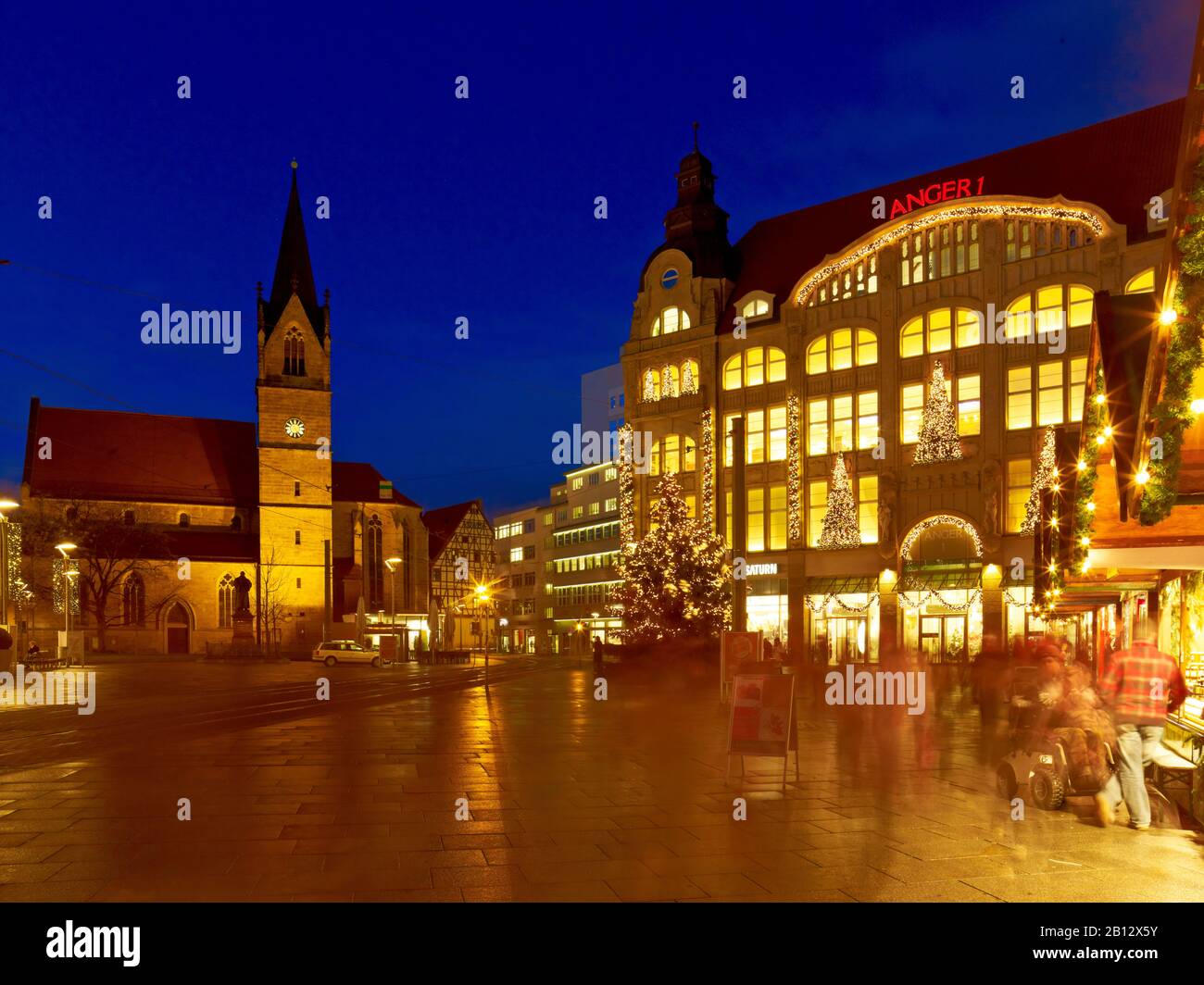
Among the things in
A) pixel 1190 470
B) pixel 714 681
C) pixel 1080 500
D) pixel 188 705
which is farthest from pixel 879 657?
pixel 1190 470

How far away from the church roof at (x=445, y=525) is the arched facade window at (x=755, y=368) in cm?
6019

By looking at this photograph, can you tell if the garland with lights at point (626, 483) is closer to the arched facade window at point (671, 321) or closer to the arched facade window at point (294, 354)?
the arched facade window at point (671, 321)

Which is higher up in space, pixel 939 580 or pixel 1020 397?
pixel 1020 397

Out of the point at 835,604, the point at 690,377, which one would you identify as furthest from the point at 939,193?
the point at 835,604

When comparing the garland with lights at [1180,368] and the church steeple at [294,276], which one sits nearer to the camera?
the garland with lights at [1180,368]

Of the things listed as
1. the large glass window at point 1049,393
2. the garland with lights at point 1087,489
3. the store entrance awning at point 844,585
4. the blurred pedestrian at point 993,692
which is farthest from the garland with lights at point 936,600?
the garland with lights at point 1087,489

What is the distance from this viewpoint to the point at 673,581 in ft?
122

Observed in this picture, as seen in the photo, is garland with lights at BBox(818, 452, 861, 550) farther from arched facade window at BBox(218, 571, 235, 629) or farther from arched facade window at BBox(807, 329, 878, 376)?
arched facade window at BBox(218, 571, 235, 629)

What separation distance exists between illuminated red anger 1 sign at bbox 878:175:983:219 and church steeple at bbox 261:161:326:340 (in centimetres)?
4786

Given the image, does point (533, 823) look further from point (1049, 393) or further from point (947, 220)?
point (947, 220)

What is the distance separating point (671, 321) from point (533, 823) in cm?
4790

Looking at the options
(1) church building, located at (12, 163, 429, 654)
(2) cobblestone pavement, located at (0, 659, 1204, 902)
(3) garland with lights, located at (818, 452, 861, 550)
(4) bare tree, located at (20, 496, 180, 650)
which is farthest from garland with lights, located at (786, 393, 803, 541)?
(4) bare tree, located at (20, 496, 180, 650)

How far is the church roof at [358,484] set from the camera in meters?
93.4

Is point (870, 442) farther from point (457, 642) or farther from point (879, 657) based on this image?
point (457, 642)
